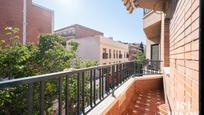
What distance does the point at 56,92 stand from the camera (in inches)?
107

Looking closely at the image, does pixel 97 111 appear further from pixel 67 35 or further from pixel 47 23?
pixel 67 35

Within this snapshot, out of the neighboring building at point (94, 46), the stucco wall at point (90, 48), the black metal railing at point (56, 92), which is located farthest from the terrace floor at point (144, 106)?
the stucco wall at point (90, 48)

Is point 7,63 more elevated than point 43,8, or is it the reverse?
point 43,8

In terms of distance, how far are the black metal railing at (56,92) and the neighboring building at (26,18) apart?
36.4ft

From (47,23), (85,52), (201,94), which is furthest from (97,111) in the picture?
(85,52)

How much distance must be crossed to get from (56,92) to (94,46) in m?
22.6

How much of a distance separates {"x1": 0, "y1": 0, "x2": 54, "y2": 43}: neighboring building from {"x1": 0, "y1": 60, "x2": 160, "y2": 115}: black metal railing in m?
11.1

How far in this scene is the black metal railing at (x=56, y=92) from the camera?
134cm

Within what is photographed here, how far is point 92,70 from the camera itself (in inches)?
102

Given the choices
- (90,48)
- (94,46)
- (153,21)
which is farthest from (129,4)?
(90,48)

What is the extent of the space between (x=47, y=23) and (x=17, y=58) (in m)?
11.1

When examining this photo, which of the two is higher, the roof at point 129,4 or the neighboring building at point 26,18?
the neighboring building at point 26,18

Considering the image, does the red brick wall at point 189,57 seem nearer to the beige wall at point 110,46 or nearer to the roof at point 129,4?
the roof at point 129,4

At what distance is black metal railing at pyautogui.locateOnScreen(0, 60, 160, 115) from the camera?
4.39ft
